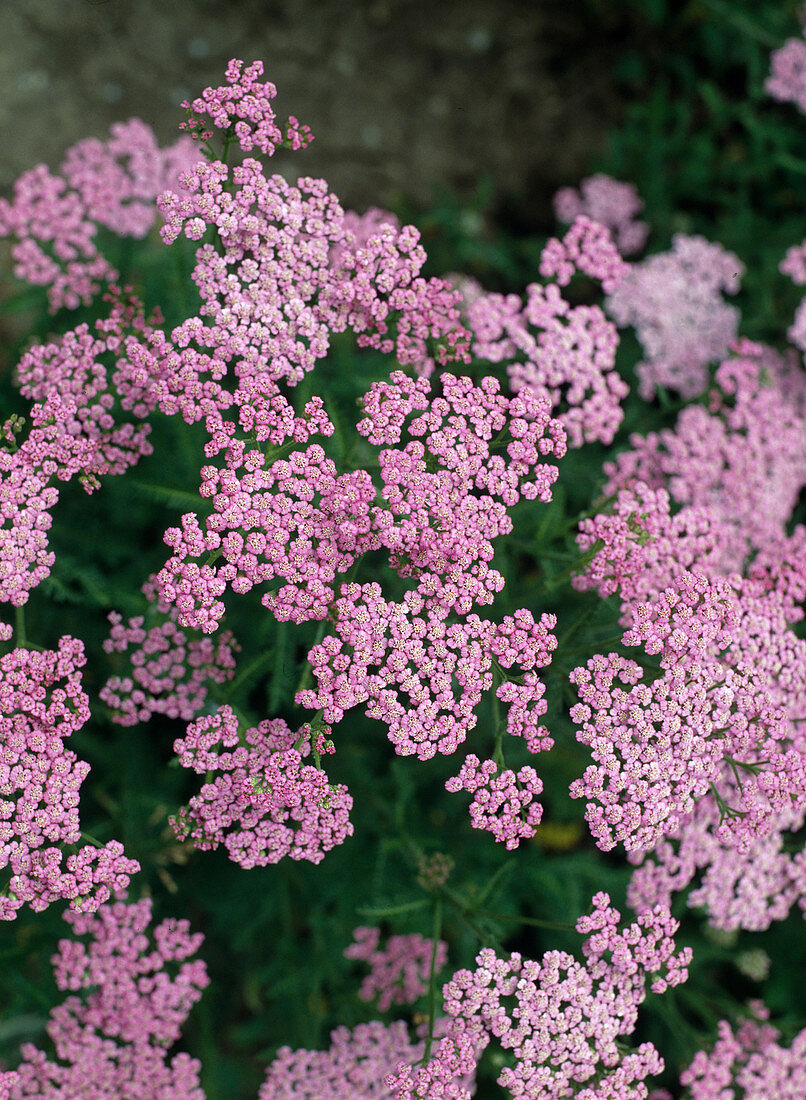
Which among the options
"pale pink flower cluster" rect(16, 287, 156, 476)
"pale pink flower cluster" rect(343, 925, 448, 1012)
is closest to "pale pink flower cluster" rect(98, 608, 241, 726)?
"pale pink flower cluster" rect(16, 287, 156, 476)

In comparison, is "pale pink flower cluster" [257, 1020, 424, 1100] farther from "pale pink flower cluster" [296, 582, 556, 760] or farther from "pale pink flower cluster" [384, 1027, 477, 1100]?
"pale pink flower cluster" [296, 582, 556, 760]

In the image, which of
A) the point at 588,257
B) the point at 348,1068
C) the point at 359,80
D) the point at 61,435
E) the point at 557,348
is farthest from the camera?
the point at 359,80

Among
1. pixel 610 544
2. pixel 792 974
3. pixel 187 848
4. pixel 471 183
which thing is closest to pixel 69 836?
pixel 187 848

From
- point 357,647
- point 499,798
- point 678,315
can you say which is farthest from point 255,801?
point 678,315

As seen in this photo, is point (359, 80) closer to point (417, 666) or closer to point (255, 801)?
point (417, 666)

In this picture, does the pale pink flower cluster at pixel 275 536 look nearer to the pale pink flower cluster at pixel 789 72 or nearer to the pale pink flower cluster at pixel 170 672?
the pale pink flower cluster at pixel 170 672

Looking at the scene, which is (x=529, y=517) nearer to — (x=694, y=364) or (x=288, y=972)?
(x=694, y=364)

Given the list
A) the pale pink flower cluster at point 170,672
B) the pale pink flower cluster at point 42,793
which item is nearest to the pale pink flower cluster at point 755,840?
the pale pink flower cluster at point 170,672

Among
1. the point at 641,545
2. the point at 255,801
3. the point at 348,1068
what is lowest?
the point at 348,1068
